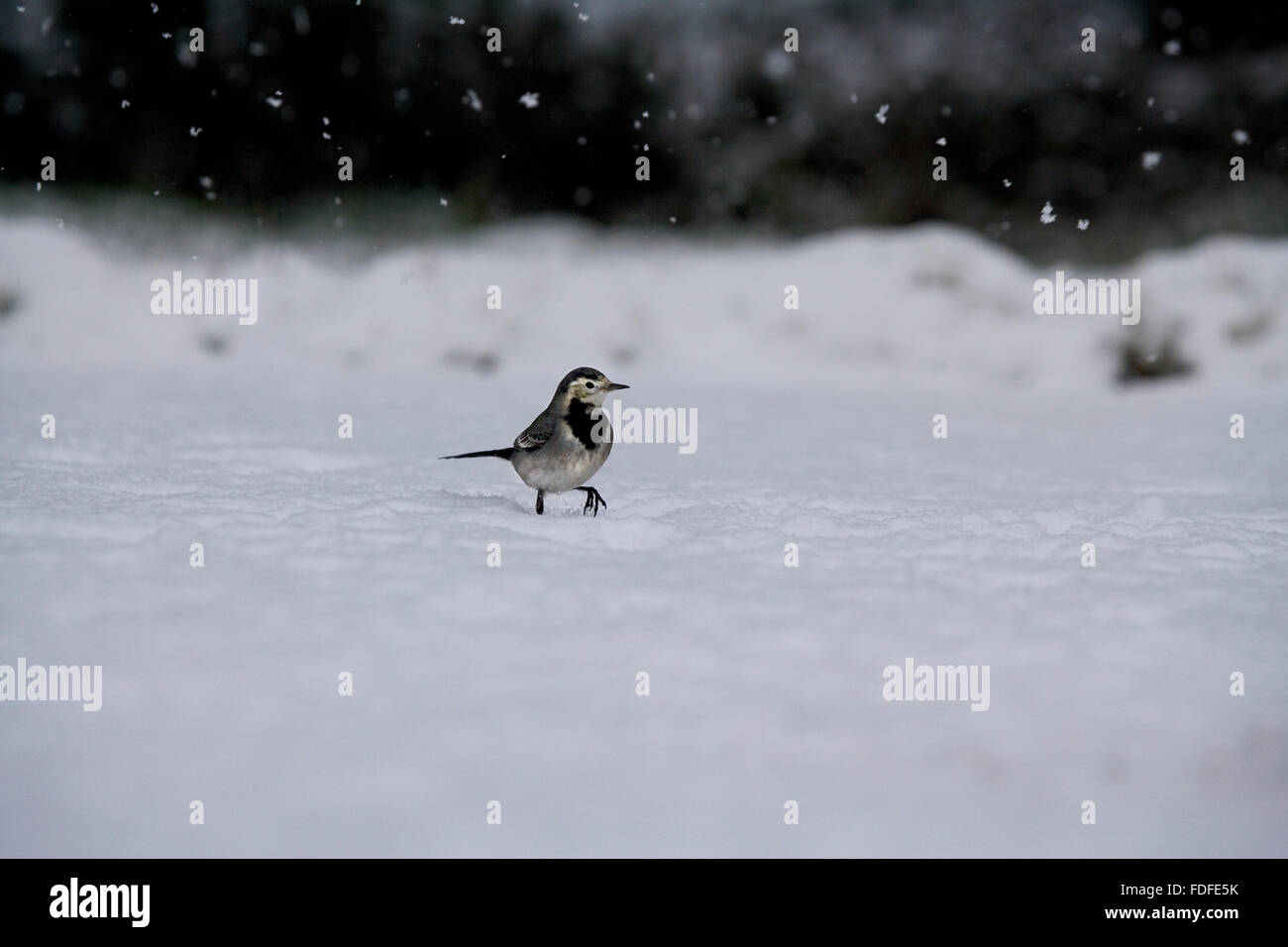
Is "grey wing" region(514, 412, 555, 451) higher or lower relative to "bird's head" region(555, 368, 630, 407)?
lower

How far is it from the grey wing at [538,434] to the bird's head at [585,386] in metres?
0.15

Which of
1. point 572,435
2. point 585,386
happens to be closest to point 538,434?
point 572,435

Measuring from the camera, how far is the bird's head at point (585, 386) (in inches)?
186

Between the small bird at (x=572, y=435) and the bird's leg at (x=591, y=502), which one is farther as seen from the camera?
the bird's leg at (x=591, y=502)

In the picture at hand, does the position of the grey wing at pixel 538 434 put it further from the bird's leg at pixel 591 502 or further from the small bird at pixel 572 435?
the bird's leg at pixel 591 502

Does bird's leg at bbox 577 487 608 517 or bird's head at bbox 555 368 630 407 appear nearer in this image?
bird's head at bbox 555 368 630 407

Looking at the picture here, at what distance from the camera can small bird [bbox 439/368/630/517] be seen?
4.69 meters

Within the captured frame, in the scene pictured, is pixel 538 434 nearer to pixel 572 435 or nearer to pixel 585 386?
pixel 572 435

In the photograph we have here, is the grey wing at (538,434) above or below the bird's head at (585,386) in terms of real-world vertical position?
below

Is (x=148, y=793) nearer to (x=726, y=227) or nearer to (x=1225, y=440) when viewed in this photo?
(x=1225, y=440)

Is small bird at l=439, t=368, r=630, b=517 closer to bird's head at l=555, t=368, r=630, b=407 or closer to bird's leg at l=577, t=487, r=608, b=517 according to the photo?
bird's head at l=555, t=368, r=630, b=407

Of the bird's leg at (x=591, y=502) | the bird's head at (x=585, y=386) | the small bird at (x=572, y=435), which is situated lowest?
the bird's leg at (x=591, y=502)

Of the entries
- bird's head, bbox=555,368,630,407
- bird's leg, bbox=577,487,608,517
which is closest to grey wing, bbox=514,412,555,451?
bird's head, bbox=555,368,630,407

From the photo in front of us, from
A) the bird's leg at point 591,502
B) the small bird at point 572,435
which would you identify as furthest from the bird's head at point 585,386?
the bird's leg at point 591,502
